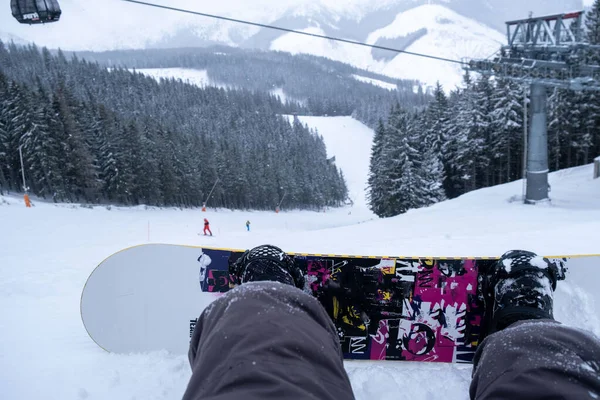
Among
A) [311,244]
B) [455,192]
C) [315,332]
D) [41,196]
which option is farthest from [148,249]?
[41,196]

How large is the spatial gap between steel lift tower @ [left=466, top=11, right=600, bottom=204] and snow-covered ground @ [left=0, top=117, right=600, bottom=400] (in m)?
2.25

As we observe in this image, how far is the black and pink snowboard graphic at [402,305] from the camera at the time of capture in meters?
4.77

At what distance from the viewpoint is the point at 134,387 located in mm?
4203

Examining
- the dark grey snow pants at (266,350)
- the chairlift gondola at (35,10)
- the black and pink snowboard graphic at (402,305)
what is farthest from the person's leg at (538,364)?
the chairlift gondola at (35,10)

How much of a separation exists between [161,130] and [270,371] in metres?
53.1

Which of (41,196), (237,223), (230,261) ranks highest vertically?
(230,261)

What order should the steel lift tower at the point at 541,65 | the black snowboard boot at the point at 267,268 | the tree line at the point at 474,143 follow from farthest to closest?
the tree line at the point at 474,143 < the steel lift tower at the point at 541,65 < the black snowboard boot at the point at 267,268

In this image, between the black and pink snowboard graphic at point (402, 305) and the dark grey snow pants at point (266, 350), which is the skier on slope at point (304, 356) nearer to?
the dark grey snow pants at point (266, 350)

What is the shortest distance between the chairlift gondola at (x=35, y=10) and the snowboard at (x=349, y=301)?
5665mm

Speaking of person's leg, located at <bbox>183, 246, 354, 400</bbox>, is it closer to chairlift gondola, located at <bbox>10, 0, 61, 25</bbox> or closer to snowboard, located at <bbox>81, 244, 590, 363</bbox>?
snowboard, located at <bbox>81, 244, 590, 363</bbox>

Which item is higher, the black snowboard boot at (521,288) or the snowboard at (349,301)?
the black snowboard boot at (521,288)

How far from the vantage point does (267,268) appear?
2.75 m

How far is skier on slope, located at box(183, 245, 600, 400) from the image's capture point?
1.21 meters

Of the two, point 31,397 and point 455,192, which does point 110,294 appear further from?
point 455,192
